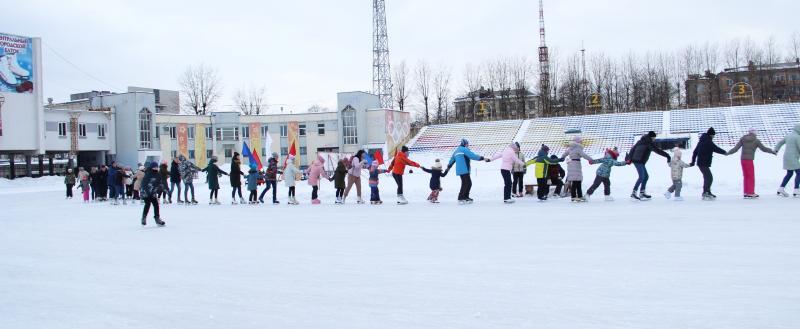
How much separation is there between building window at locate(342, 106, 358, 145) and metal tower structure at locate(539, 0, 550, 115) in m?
21.3

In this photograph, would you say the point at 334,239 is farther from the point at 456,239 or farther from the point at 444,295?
the point at 444,295

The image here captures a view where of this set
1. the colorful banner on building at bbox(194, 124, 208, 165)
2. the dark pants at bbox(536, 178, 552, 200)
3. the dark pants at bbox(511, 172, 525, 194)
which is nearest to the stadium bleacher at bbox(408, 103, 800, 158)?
the colorful banner on building at bbox(194, 124, 208, 165)

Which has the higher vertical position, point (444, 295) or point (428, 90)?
point (428, 90)

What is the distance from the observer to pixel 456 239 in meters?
9.06

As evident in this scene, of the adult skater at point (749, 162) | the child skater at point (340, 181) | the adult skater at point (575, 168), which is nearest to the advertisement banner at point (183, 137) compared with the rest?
the child skater at point (340, 181)

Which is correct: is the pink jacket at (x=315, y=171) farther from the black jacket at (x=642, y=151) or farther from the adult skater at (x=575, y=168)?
the black jacket at (x=642, y=151)

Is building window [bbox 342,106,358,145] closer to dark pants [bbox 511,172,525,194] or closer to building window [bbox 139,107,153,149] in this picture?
building window [bbox 139,107,153,149]

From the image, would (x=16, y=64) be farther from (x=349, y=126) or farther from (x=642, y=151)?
(x=642, y=151)

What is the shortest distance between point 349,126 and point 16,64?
2976 cm

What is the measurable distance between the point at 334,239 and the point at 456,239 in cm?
196

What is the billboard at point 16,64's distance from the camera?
46344 millimetres

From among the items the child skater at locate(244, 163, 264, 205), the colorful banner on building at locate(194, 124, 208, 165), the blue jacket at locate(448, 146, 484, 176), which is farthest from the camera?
the colorful banner on building at locate(194, 124, 208, 165)

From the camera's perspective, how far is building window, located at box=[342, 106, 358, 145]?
209 ft

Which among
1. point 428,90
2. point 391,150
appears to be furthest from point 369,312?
point 428,90
